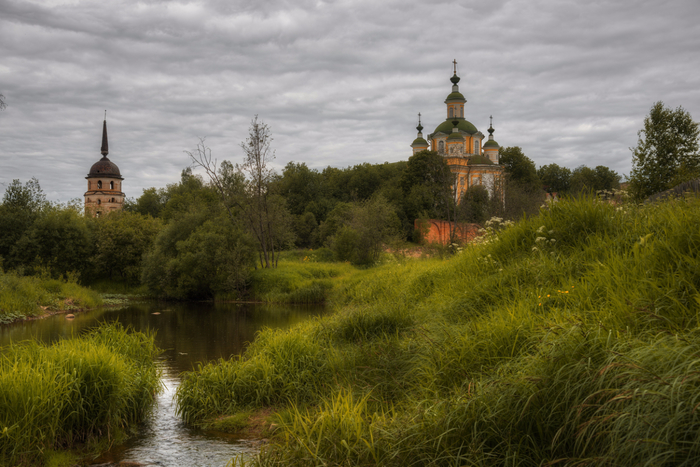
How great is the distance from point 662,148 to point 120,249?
37.3 meters

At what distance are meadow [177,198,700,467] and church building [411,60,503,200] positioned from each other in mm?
56119

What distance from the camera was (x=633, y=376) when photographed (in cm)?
384

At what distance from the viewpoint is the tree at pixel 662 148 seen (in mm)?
30625

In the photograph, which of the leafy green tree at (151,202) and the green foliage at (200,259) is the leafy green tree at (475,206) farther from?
the leafy green tree at (151,202)

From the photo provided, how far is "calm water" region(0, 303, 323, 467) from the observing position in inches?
260

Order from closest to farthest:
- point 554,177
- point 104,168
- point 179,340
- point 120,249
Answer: point 179,340 < point 120,249 < point 554,177 < point 104,168

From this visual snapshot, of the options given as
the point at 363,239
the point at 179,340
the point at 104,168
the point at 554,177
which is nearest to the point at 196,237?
the point at 363,239

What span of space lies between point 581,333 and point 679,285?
138cm

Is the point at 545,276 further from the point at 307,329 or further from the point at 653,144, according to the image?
the point at 653,144

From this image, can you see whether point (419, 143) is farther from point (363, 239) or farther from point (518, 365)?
point (518, 365)

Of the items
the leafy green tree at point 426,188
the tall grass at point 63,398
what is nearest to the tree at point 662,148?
the leafy green tree at point 426,188

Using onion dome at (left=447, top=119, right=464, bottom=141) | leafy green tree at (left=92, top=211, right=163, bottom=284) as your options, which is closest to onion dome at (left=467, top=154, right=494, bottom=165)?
onion dome at (left=447, top=119, right=464, bottom=141)

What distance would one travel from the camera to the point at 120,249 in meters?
38.2

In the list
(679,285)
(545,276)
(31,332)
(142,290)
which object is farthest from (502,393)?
(142,290)
